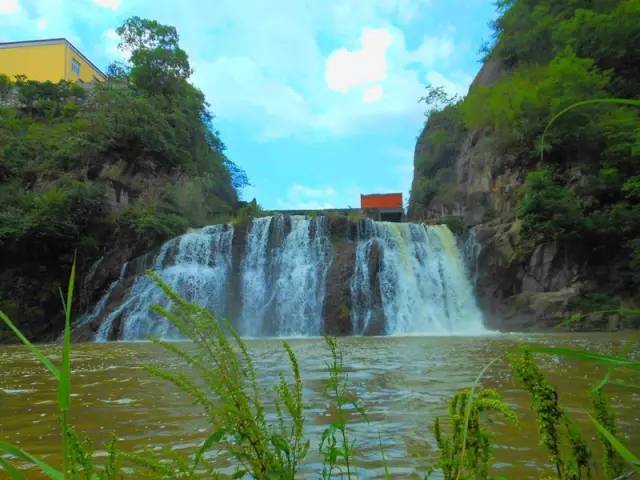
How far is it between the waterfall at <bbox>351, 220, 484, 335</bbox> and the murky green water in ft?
31.9

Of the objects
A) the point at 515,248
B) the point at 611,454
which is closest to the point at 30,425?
the point at 611,454

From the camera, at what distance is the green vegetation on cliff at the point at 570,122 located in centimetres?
1677

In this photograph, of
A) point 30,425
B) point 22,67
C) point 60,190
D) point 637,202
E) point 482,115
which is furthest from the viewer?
point 22,67

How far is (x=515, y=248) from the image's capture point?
17781 mm

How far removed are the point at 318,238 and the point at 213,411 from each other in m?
17.5

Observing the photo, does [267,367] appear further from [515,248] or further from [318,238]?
[515,248]

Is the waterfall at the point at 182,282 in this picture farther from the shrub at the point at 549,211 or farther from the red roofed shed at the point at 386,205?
the red roofed shed at the point at 386,205

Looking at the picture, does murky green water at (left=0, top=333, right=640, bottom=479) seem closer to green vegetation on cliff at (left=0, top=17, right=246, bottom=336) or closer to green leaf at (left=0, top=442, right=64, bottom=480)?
green leaf at (left=0, top=442, right=64, bottom=480)

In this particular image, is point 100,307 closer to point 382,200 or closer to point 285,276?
point 285,276

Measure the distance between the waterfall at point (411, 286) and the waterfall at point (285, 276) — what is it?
4.57 ft

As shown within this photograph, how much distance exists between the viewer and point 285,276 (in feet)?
58.6

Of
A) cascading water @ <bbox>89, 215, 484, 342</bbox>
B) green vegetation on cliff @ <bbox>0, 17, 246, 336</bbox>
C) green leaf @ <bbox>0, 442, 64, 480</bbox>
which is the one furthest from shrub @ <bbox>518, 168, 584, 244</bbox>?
green leaf @ <bbox>0, 442, 64, 480</bbox>

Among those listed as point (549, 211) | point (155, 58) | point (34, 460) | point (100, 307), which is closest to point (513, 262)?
point (549, 211)

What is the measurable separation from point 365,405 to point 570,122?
61.2 feet
